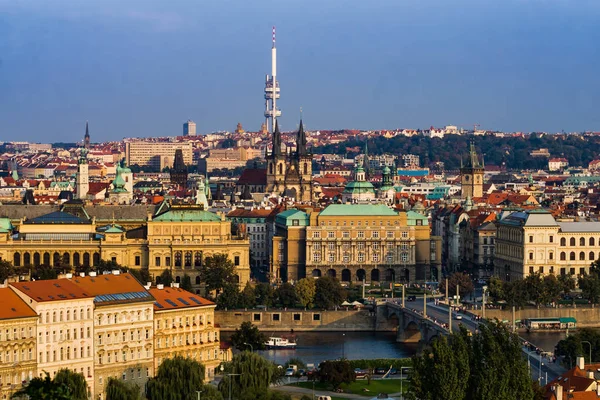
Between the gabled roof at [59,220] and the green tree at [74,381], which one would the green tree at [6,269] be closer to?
the gabled roof at [59,220]

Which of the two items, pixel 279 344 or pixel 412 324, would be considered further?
pixel 412 324

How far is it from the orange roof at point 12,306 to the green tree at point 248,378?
6.11 metres

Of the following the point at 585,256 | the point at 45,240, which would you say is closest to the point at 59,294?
the point at 45,240

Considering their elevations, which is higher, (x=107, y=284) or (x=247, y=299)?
(x=107, y=284)

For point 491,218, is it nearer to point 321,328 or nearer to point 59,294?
point 321,328

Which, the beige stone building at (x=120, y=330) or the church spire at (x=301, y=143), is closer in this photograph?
the beige stone building at (x=120, y=330)

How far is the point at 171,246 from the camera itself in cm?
10069

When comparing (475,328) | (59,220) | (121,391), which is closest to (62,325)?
(121,391)

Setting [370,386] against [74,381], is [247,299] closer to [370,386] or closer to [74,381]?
[370,386]

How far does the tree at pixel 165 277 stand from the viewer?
90881 mm

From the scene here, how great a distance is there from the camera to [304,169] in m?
165

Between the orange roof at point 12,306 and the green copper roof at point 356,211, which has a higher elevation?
the green copper roof at point 356,211

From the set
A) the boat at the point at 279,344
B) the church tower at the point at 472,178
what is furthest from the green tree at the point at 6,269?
the church tower at the point at 472,178

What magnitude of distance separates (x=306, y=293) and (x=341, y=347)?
35.6 ft
